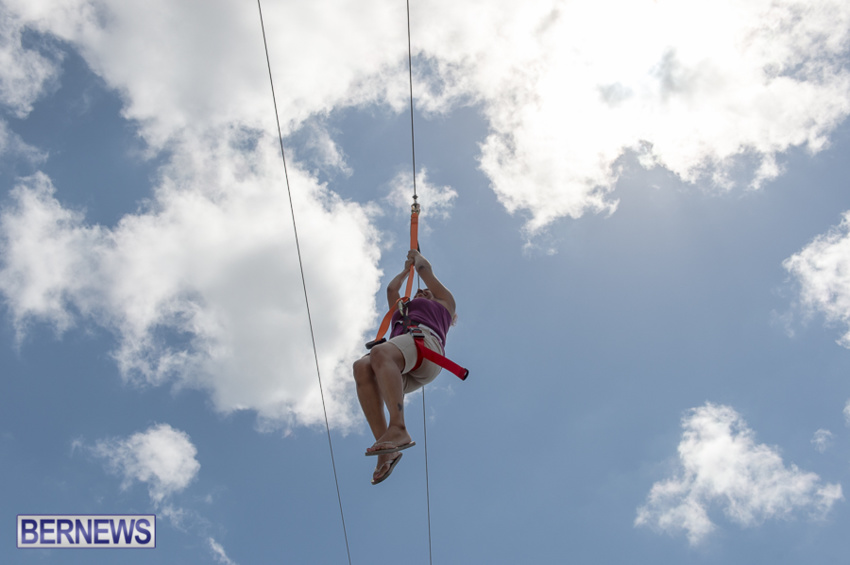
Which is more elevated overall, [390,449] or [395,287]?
[395,287]

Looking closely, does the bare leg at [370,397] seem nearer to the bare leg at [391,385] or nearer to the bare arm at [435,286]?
the bare leg at [391,385]

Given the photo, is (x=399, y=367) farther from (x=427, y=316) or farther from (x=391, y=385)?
(x=427, y=316)

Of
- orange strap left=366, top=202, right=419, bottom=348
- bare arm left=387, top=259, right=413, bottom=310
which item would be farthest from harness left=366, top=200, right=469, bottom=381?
bare arm left=387, top=259, right=413, bottom=310

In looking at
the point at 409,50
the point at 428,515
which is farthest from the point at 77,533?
the point at 409,50

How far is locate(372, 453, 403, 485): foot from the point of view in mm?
4602

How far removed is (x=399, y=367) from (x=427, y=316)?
645mm

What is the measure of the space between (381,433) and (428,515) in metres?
2.68

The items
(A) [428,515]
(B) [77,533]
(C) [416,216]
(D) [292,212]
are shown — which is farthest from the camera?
(B) [77,533]

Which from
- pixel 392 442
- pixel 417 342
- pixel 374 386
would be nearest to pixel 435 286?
pixel 417 342

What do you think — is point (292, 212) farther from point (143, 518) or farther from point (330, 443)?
point (143, 518)

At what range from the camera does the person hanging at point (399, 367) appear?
4531 millimetres

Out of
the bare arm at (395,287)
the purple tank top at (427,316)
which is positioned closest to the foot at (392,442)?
→ the purple tank top at (427,316)

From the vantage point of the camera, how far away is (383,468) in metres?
4.61

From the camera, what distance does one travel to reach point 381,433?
4.86 m
